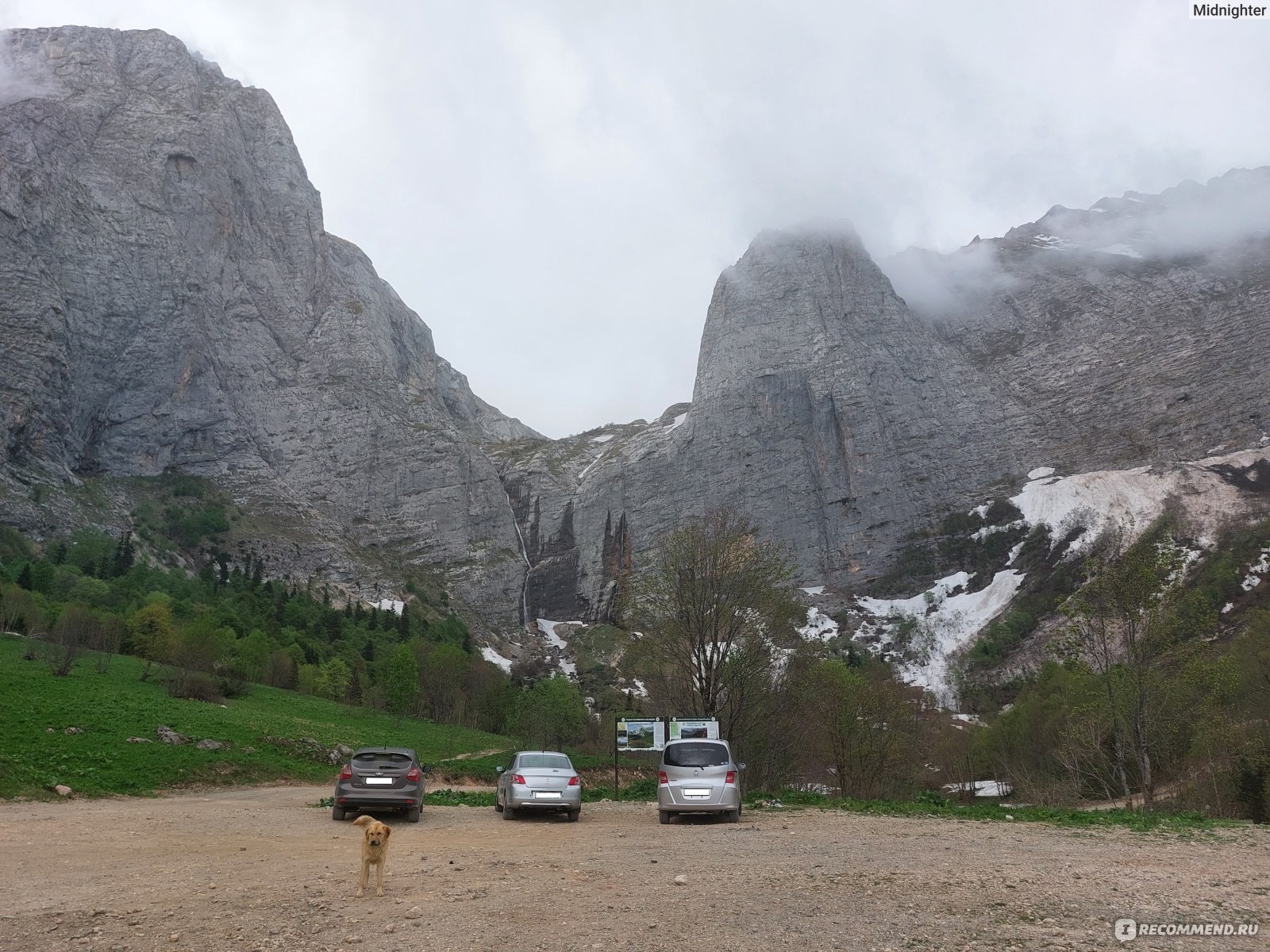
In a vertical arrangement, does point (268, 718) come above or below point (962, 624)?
below

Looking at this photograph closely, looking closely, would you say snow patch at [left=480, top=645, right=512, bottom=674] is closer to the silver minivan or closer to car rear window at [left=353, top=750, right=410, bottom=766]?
car rear window at [left=353, top=750, right=410, bottom=766]

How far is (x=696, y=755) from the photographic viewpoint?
684 inches

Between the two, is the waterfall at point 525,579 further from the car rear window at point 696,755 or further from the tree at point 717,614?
the car rear window at point 696,755

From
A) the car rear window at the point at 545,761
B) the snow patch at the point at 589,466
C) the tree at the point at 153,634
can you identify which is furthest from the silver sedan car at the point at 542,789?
the snow patch at the point at 589,466

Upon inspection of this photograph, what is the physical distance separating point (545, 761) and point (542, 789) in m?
1.06

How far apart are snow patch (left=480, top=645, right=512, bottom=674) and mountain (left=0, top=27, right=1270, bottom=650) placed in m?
15.3

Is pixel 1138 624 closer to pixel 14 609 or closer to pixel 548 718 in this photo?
pixel 548 718

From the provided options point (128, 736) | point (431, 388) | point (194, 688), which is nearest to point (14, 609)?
point (194, 688)

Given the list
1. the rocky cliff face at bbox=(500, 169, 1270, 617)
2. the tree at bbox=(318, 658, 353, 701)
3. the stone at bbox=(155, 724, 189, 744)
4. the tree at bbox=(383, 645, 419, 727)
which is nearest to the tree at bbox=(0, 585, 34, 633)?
the tree at bbox=(318, 658, 353, 701)

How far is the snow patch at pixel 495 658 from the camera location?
412 ft

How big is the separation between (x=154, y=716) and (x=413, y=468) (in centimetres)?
12392

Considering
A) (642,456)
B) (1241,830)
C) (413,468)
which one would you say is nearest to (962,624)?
(642,456)

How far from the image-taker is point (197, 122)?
140 meters

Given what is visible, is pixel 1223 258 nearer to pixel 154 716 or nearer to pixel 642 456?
pixel 642 456
